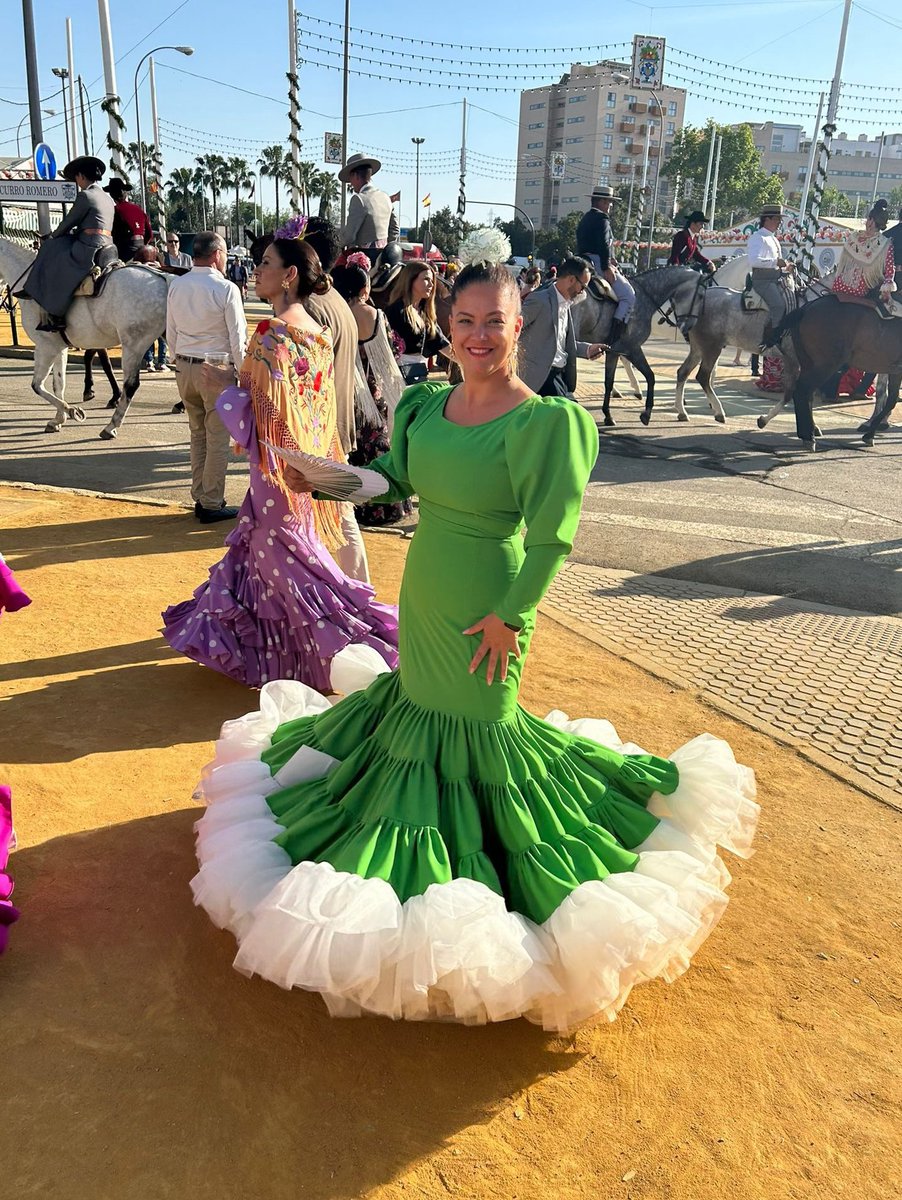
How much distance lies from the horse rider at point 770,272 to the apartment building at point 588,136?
3324 inches

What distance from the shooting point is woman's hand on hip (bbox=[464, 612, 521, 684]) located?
2484 mm

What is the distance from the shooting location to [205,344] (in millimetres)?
7328

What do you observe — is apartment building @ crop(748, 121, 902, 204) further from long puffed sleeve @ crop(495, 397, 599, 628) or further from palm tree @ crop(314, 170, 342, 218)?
long puffed sleeve @ crop(495, 397, 599, 628)

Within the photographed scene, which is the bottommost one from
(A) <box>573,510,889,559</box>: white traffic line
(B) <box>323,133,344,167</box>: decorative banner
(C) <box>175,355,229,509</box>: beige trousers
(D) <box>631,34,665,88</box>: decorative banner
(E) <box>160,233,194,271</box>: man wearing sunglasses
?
(A) <box>573,510,889,559</box>: white traffic line

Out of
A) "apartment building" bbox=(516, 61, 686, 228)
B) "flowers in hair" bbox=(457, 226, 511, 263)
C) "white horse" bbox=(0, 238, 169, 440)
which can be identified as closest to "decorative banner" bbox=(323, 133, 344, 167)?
"white horse" bbox=(0, 238, 169, 440)

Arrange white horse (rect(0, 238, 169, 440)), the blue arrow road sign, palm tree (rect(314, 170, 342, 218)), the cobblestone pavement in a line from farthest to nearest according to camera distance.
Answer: palm tree (rect(314, 170, 342, 218)) < the blue arrow road sign < white horse (rect(0, 238, 169, 440)) < the cobblestone pavement

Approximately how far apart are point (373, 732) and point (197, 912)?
2.74 ft

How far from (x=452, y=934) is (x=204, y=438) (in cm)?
595

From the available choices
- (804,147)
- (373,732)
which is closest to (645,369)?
(373,732)

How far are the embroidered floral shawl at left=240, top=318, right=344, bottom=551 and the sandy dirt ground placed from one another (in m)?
1.41

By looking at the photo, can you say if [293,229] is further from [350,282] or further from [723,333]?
[723,333]

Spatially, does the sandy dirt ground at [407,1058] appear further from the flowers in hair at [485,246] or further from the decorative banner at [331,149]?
the decorative banner at [331,149]

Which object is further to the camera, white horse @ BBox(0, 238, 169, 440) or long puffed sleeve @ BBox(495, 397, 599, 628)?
white horse @ BBox(0, 238, 169, 440)

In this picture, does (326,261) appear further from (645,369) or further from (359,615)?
(645,369)
